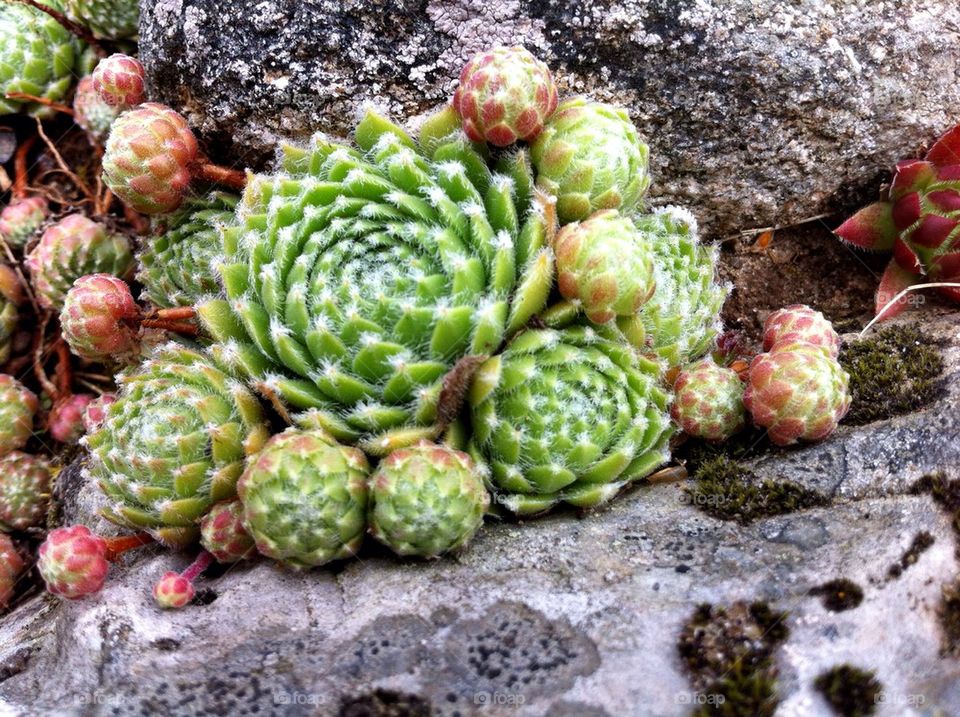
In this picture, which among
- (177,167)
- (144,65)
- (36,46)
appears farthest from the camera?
(36,46)

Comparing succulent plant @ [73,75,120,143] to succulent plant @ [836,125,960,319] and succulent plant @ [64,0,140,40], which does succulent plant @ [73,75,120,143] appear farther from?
succulent plant @ [836,125,960,319]

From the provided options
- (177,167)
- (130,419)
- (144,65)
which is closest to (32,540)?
(130,419)

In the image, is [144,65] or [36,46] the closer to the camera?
[144,65]

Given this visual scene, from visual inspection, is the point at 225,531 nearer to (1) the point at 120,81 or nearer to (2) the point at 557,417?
(2) the point at 557,417

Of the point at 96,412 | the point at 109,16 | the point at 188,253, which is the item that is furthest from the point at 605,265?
the point at 109,16

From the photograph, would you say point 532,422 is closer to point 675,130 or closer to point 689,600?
point 689,600
